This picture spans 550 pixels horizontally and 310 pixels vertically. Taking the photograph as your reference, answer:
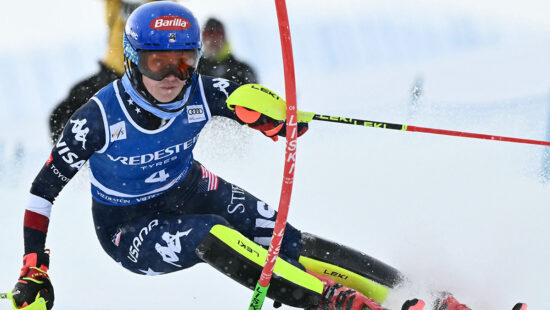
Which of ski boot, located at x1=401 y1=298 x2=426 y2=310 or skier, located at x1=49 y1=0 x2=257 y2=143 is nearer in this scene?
ski boot, located at x1=401 y1=298 x2=426 y2=310

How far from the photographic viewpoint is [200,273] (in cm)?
416

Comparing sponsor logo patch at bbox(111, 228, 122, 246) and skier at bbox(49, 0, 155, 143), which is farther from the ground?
skier at bbox(49, 0, 155, 143)

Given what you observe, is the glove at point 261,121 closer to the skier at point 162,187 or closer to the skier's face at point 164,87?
the skier at point 162,187

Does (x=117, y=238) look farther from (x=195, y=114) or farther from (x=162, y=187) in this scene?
(x=195, y=114)

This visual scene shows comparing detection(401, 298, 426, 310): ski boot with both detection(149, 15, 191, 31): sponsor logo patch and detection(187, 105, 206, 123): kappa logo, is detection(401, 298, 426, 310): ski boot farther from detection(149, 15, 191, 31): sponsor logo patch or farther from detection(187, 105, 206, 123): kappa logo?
detection(149, 15, 191, 31): sponsor logo patch

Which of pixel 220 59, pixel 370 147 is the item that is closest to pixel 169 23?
pixel 370 147

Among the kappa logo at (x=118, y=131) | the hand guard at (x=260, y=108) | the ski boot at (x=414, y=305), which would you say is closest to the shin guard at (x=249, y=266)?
the ski boot at (x=414, y=305)

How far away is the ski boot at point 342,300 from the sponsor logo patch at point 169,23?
1.35 m

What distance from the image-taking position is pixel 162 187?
3086 mm

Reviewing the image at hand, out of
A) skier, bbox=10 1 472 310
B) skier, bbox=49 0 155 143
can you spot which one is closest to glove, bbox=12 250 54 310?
skier, bbox=10 1 472 310

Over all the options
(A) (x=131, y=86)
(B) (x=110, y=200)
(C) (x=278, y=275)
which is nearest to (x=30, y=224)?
(B) (x=110, y=200)

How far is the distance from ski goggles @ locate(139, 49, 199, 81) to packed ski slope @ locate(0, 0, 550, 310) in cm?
153

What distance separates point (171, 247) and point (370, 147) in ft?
12.3

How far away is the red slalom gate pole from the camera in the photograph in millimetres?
2208
